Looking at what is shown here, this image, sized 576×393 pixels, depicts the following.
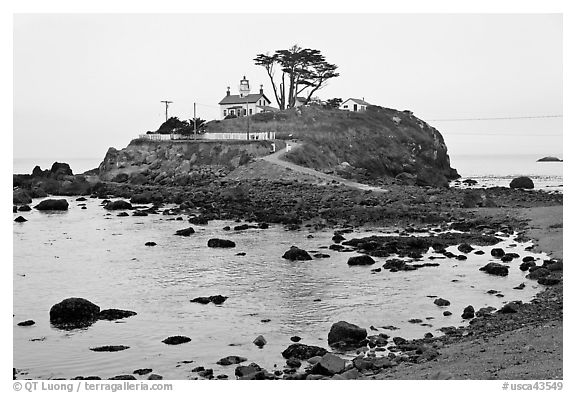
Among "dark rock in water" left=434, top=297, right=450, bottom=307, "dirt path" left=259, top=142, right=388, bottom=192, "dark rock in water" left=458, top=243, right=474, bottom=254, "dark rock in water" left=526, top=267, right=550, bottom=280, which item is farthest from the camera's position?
"dirt path" left=259, top=142, right=388, bottom=192

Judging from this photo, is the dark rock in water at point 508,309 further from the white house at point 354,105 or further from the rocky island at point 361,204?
the white house at point 354,105

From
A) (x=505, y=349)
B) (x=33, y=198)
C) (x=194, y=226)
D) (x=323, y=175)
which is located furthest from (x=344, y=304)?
(x=33, y=198)

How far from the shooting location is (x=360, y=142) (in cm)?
8800

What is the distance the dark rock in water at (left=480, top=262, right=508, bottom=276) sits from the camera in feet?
91.6

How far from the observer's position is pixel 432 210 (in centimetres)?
4816

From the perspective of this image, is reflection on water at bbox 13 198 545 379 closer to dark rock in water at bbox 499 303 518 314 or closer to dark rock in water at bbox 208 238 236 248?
dark rock in water at bbox 208 238 236 248

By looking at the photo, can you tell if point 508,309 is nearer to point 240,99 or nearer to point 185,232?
point 185,232

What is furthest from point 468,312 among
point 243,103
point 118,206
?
point 243,103

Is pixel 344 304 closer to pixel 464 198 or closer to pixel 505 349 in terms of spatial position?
pixel 505 349

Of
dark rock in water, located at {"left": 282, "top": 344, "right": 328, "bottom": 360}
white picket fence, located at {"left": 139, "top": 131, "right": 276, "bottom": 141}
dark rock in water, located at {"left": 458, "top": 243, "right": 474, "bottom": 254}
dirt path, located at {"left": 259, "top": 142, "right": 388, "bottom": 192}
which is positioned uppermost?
white picket fence, located at {"left": 139, "top": 131, "right": 276, "bottom": 141}

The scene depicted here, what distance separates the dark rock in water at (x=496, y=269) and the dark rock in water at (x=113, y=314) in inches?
599

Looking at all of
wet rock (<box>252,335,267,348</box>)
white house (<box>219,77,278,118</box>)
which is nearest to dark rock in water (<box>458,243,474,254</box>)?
wet rock (<box>252,335,267,348</box>)

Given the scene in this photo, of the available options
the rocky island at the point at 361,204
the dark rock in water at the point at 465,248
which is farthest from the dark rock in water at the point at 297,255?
the dark rock in water at the point at 465,248

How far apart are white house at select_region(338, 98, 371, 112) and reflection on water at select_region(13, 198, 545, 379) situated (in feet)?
215
